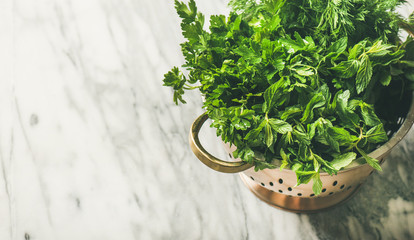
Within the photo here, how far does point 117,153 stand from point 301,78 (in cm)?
44

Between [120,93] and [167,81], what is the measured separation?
33cm

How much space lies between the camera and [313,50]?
Result: 1.89 feet

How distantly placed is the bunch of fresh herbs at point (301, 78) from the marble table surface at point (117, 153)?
0.74 feet

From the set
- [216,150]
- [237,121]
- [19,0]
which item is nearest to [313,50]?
[237,121]

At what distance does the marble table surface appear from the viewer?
77 cm

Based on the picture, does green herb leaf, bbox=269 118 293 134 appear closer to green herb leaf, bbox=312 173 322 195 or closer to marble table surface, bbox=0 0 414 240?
green herb leaf, bbox=312 173 322 195

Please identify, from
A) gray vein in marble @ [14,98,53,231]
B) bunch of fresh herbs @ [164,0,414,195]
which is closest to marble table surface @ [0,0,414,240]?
gray vein in marble @ [14,98,53,231]

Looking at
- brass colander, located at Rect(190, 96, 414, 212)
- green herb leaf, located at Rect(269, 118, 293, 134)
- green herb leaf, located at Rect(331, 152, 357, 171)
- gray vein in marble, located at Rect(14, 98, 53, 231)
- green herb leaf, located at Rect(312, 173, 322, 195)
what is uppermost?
green herb leaf, located at Rect(269, 118, 293, 134)

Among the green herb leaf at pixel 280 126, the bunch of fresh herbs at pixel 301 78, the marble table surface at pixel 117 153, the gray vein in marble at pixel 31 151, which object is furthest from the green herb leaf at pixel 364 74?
the gray vein in marble at pixel 31 151

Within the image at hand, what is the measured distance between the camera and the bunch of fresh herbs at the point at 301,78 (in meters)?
0.54

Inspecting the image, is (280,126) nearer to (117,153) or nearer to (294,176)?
(294,176)

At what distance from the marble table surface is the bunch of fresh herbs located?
23 cm

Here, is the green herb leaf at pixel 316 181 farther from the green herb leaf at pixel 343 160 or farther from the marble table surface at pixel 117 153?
the marble table surface at pixel 117 153

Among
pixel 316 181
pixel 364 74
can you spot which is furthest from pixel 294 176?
pixel 364 74
